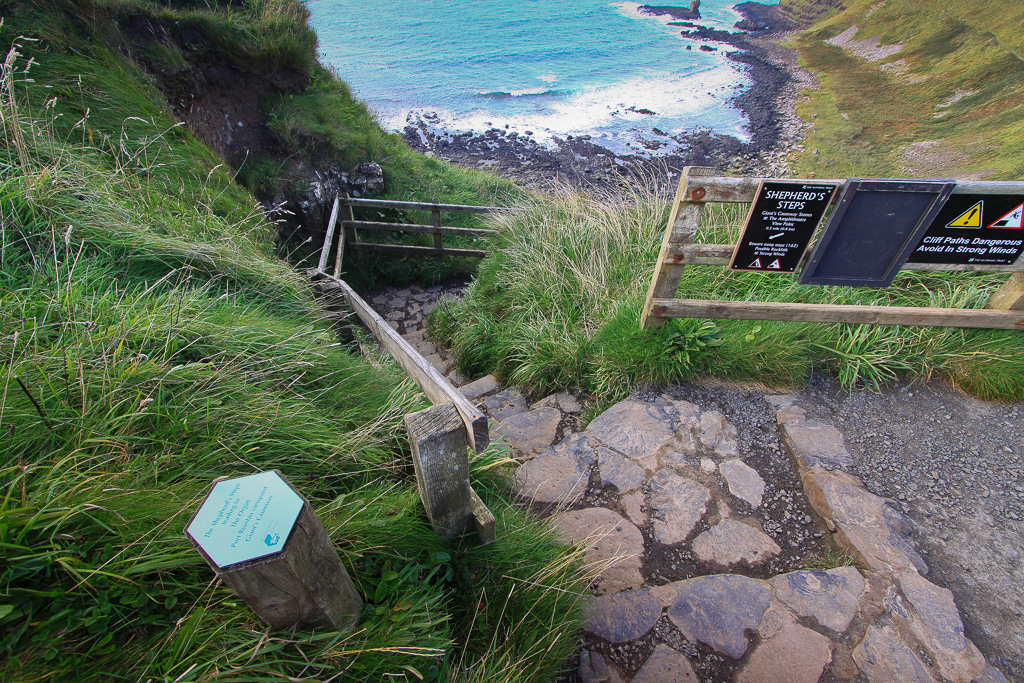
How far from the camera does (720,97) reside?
21828 millimetres

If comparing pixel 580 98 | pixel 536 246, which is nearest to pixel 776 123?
pixel 580 98

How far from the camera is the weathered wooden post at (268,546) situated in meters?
0.83

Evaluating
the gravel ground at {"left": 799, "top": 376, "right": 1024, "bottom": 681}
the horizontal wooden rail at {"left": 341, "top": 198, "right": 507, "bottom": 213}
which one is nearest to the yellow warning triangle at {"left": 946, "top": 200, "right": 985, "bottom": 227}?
the gravel ground at {"left": 799, "top": 376, "right": 1024, "bottom": 681}

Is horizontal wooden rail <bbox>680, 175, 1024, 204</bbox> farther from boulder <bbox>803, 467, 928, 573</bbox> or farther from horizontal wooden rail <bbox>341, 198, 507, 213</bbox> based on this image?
horizontal wooden rail <bbox>341, 198, 507, 213</bbox>

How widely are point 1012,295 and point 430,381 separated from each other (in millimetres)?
4278

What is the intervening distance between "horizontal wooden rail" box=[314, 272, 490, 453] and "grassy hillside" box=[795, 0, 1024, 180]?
14454 millimetres

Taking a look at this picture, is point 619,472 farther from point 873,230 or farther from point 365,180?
point 365,180

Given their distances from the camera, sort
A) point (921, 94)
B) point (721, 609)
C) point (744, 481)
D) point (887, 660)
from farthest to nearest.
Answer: point (921, 94)
point (744, 481)
point (721, 609)
point (887, 660)

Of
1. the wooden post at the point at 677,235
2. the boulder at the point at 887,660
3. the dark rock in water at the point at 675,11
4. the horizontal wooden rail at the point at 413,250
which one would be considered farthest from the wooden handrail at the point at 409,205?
the dark rock in water at the point at 675,11

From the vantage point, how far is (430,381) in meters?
2.45

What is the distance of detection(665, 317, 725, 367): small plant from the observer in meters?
3.34

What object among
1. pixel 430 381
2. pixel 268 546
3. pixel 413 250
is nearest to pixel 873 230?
pixel 430 381

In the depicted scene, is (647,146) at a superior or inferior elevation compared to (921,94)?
inferior

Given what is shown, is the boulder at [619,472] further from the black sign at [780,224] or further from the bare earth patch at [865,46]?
the bare earth patch at [865,46]
